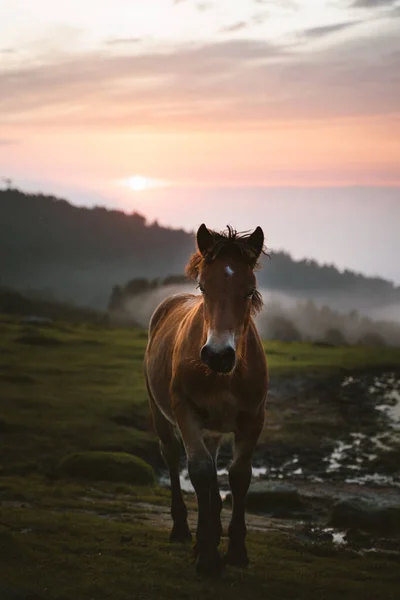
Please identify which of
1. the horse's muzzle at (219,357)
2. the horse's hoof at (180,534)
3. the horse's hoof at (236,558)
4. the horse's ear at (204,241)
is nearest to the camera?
the horse's muzzle at (219,357)

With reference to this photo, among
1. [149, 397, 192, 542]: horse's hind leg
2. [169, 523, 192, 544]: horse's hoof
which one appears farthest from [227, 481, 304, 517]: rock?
[169, 523, 192, 544]: horse's hoof

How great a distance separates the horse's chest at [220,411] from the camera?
8.79 meters

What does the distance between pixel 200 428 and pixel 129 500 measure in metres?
6.76

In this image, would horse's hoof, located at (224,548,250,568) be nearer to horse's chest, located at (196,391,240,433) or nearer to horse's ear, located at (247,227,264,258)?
horse's chest, located at (196,391,240,433)

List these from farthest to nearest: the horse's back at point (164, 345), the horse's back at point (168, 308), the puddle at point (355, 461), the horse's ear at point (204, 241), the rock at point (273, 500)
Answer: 1. the puddle at point (355, 461)
2. the rock at point (273, 500)
3. the horse's back at point (168, 308)
4. the horse's back at point (164, 345)
5. the horse's ear at point (204, 241)

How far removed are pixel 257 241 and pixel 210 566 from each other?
365cm

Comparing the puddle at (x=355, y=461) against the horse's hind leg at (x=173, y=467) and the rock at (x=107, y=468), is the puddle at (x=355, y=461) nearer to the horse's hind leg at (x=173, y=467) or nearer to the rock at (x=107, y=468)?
the rock at (x=107, y=468)

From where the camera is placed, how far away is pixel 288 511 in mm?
15820

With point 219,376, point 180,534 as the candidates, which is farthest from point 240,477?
point 180,534

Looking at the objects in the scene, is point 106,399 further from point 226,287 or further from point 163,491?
point 226,287

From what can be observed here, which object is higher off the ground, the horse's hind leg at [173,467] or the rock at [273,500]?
the horse's hind leg at [173,467]

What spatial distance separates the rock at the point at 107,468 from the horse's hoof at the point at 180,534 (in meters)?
6.99

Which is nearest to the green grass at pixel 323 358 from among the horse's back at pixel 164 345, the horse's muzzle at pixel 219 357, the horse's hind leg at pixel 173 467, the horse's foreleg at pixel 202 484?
the horse's back at pixel 164 345

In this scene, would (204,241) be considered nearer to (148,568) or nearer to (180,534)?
(148,568)
